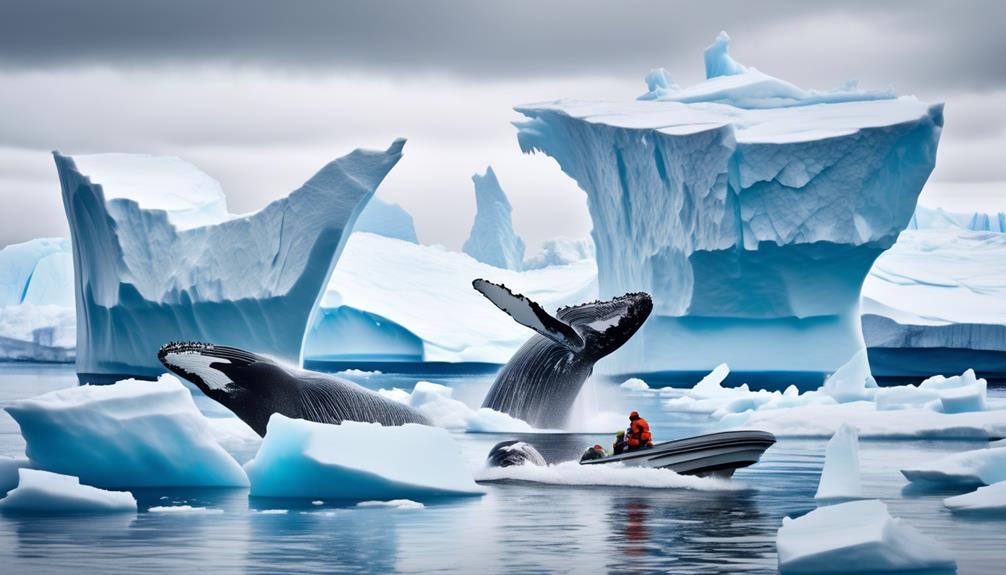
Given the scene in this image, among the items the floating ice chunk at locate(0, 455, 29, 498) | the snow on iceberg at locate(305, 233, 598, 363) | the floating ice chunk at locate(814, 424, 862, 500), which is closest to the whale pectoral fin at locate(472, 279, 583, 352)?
the floating ice chunk at locate(814, 424, 862, 500)

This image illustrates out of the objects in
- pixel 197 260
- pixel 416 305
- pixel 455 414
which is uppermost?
pixel 416 305

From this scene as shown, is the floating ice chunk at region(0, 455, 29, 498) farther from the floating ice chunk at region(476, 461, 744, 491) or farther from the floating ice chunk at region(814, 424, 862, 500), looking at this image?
the floating ice chunk at region(814, 424, 862, 500)

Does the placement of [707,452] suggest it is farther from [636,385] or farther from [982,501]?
[636,385]

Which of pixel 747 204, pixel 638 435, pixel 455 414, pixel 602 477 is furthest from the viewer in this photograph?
pixel 747 204

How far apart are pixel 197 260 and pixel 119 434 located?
21.4m

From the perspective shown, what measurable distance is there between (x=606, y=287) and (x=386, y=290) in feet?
51.5

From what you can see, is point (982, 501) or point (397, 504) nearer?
point (982, 501)

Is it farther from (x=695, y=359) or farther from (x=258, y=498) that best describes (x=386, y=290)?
(x=258, y=498)

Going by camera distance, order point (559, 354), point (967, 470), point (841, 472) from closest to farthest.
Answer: point (841, 472)
point (967, 470)
point (559, 354)

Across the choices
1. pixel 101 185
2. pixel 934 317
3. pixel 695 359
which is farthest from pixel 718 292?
pixel 101 185

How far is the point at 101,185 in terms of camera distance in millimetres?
31844

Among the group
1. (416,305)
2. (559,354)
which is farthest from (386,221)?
(559,354)

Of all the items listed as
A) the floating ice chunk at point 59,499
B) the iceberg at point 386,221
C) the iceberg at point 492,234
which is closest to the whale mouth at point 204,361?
the floating ice chunk at point 59,499

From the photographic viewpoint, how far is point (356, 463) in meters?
11.1
